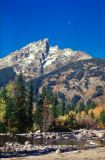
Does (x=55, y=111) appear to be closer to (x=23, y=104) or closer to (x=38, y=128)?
(x=38, y=128)

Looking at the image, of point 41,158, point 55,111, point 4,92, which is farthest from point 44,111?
point 41,158

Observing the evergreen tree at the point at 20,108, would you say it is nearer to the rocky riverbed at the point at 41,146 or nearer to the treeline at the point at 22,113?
the treeline at the point at 22,113

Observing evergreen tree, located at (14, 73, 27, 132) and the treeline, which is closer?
the treeline

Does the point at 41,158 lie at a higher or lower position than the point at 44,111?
lower

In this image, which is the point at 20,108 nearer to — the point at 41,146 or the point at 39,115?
the point at 39,115

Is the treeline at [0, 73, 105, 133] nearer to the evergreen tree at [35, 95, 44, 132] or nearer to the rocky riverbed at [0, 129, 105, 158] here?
the evergreen tree at [35, 95, 44, 132]

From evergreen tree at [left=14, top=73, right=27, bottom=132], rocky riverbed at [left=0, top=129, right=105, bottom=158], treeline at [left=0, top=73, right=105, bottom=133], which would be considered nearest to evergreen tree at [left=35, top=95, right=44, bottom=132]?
treeline at [left=0, top=73, right=105, bottom=133]

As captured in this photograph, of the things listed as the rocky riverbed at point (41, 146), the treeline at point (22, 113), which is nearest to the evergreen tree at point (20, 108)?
the treeline at point (22, 113)

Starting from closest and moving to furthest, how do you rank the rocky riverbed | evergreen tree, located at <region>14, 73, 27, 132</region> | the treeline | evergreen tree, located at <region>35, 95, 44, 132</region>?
the rocky riverbed → the treeline → evergreen tree, located at <region>14, 73, 27, 132</region> → evergreen tree, located at <region>35, 95, 44, 132</region>

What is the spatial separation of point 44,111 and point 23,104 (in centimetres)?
1672

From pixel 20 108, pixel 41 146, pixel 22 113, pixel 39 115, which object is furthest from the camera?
pixel 39 115

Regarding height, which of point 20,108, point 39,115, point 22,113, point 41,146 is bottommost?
point 41,146

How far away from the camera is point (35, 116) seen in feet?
446

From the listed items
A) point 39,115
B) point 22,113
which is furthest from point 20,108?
point 39,115
